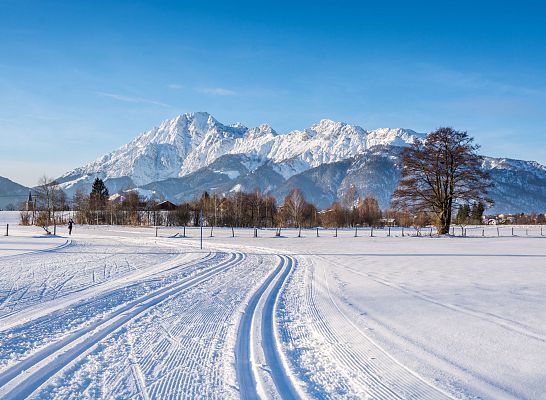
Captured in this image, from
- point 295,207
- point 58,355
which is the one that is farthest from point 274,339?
point 295,207

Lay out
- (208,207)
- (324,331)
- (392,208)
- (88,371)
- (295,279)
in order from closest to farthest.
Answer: (88,371)
(324,331)
(295,279)
(392,208)
(208,207)

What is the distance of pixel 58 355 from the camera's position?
5000 millimetres

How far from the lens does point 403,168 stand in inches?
1485

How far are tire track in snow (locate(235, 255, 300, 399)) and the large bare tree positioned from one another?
98.5ft

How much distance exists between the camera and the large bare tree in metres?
35.4

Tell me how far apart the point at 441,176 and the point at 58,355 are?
35744 millimetres

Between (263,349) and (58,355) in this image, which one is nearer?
(58,355)


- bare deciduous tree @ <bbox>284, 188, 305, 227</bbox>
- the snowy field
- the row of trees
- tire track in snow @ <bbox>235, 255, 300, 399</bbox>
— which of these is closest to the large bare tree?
the row of trees

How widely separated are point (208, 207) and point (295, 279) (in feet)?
255

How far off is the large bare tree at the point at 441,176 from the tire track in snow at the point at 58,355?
31.8 m

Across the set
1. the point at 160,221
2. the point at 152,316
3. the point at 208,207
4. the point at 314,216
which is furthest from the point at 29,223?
the point at 152,316

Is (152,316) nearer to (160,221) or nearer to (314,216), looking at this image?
(160,221)

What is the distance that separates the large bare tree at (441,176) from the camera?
35.4 meters

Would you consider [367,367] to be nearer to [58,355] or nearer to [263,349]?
[263,349]
